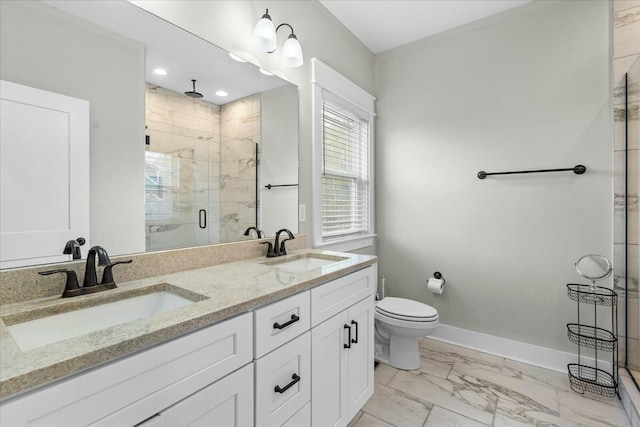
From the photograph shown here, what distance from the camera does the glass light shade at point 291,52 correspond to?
68.9 inches

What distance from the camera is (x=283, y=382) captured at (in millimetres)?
1087

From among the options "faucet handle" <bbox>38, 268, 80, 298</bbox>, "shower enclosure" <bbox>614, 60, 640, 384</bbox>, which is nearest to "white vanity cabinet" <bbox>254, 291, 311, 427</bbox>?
"faucet handle" <bbox>38, 268, 80, 298</bbox>

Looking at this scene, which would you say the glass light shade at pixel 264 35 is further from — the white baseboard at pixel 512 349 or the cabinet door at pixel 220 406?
the white baseboard at pixel 512 349

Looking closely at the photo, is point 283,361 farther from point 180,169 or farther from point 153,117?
point 153,117

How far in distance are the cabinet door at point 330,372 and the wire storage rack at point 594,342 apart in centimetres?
155

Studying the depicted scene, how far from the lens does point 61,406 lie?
0.57 metres

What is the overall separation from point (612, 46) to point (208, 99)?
2534 mm

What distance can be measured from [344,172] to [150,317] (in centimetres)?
196

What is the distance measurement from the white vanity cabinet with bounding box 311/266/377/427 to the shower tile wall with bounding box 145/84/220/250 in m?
0.68

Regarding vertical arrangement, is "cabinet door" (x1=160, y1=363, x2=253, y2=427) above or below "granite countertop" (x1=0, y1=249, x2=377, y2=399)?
below

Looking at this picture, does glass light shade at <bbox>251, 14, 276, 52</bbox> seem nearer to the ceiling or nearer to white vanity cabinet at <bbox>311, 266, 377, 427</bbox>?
the ceiling

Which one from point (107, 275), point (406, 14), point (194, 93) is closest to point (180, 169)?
point (194, 93)

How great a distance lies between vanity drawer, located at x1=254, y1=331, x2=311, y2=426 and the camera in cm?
99

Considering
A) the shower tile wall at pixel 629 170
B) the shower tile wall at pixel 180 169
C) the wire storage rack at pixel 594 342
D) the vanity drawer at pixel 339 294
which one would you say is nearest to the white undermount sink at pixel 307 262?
the vanity drawer at pixel 339 294
